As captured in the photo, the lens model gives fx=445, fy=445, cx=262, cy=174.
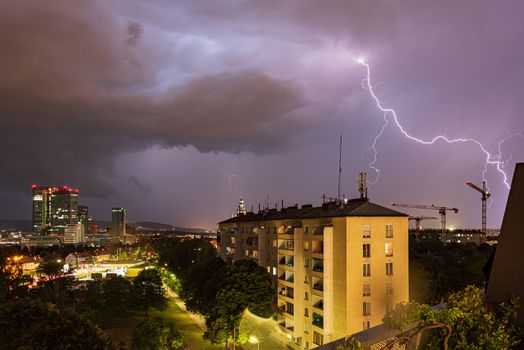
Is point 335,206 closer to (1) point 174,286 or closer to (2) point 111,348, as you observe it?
(2) point 111,348

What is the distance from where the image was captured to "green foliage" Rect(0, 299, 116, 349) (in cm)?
1745

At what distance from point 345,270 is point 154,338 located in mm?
14707

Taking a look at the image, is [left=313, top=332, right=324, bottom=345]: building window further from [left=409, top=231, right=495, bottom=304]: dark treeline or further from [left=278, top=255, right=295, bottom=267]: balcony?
[left=409, top=231, right=495, bottom=304]: dark treeline

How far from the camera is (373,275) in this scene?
107ft

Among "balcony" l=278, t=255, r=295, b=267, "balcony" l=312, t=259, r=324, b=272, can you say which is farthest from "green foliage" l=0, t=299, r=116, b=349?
→ "balcony" l=278, t=255, r=295, b=267

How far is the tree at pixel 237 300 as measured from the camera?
34.6m

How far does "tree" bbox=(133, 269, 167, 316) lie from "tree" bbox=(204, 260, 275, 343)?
17.0 metres

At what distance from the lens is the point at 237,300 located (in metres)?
35.8

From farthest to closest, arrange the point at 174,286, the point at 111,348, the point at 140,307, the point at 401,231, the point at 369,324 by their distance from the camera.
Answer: the point at 174,286 → the point at 140,307 → the point at 401,231 → the point at 369,324 → the point at 111,348

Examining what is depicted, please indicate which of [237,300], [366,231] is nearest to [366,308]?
[366,231]

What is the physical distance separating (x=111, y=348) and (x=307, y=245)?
66.7ft

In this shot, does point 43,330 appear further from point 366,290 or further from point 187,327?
point 187,327

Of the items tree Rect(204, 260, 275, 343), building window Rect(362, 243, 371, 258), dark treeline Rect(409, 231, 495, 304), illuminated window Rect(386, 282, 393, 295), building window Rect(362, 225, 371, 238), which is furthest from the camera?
dark treeline Rect(409, 231, 495, 304)

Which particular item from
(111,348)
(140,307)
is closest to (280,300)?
(140,307)
